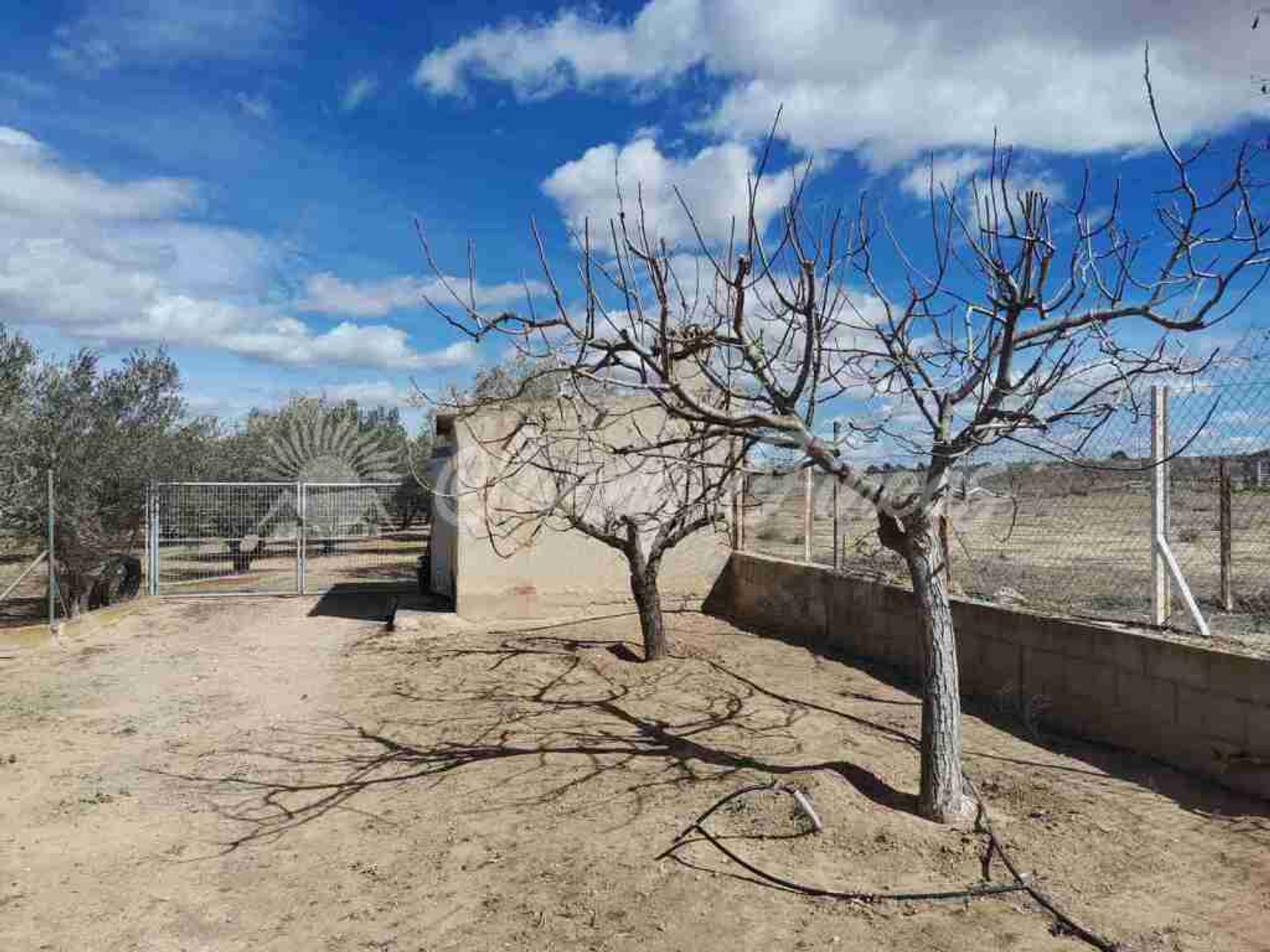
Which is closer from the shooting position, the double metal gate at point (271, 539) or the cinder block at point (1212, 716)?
the cinder block at point (1212, 716)

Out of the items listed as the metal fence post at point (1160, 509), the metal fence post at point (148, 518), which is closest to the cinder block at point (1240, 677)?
the metal fence post at point (1160, 509)

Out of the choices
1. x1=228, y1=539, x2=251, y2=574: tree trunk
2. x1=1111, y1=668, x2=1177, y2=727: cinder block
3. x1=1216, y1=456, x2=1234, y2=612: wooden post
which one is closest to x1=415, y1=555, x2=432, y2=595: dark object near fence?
x1=228, y1=539, x2=251, y2=574: tree trunk

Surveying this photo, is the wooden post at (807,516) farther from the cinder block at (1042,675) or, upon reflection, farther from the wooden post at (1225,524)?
the wooden post at (1225,524)

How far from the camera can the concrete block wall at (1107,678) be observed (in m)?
4.88

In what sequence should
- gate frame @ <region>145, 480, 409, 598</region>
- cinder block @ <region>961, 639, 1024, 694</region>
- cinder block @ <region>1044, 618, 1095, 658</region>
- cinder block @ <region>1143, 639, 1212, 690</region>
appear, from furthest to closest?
gate frame @ <region>145, 480, 409, 598</region> → cinder block @ <region>961, 639, 1024, 694</region> → cinder block @ <region>1044, 618, 1095, 658</region> → cinder block @ <region>1143, 639, 1212, 690</region>

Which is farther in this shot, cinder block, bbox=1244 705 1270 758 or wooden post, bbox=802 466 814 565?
wooden post, bbox=802 466 814 565

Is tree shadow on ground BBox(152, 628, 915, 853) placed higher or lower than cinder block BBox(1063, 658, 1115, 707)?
lower

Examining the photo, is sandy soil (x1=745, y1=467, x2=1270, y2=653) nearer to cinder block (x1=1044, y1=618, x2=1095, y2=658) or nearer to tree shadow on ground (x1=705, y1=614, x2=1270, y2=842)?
cinder block (x1=1044, y1=618, x2=1095, y2=658)

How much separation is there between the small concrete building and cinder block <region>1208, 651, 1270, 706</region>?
685 centimetres

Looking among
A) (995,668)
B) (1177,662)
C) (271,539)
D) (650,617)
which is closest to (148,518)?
(271,539)

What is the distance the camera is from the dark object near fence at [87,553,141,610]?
50.3ft

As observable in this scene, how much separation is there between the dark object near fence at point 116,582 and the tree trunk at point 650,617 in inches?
412

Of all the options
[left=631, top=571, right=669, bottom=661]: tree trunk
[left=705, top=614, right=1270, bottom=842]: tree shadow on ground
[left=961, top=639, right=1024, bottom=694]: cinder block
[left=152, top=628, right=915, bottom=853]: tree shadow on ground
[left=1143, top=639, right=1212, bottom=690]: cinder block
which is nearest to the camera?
[left=705, top=614, right=1270, bottom=842]: tree shadow on ground

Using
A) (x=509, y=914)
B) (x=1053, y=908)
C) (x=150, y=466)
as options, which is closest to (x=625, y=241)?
(x=509, y=914)
